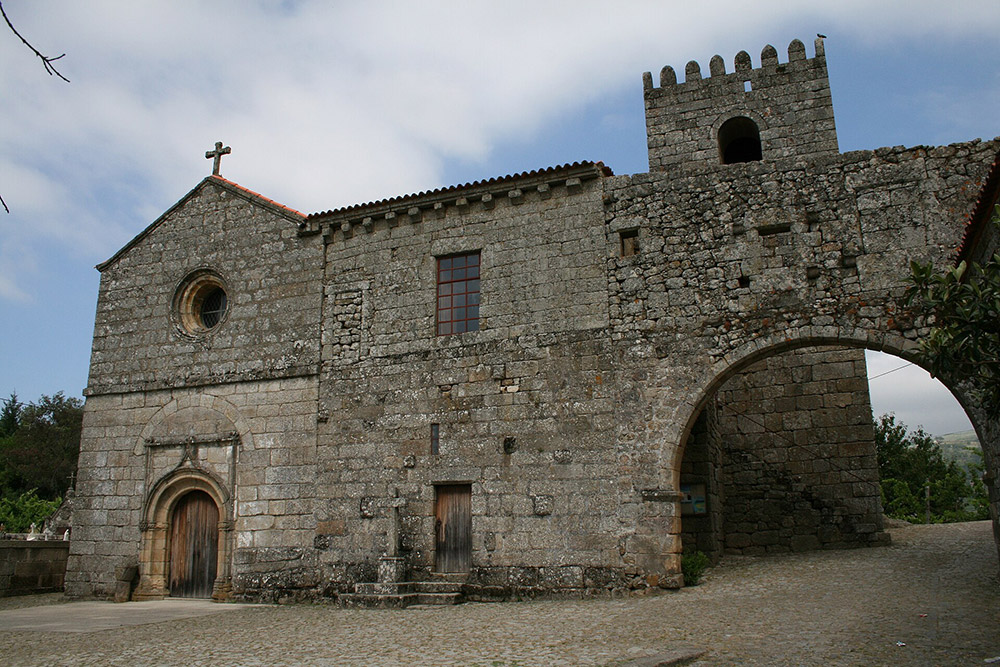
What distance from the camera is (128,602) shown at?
12.8 metres

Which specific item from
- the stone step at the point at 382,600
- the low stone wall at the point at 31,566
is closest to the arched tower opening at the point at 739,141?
the stone step at the point at 382,600

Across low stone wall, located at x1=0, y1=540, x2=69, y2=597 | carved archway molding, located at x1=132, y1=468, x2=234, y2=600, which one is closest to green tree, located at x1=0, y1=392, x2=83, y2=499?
low stone wall, located at x1=0, y1=540, x2=69, y2=597

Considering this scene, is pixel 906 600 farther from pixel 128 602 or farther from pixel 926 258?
pixel 128 602

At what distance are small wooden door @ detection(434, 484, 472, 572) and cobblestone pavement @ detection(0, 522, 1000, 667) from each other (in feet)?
3.29

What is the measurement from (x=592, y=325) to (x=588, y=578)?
3.68 metres

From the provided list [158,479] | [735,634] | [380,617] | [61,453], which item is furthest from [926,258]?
[61,453]

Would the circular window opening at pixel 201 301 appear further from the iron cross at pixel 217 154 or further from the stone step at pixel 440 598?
the stone step at pixel 440 598

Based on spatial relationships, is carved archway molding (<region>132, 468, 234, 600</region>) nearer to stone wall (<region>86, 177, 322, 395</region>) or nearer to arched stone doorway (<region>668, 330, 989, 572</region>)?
stone wall (<region>86, 177, 322, 395</region>)

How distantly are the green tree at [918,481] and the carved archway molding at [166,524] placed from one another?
25.8 m

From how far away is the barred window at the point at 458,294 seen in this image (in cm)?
1236

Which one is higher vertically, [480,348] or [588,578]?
[480,348]

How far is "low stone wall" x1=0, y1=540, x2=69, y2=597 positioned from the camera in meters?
14.2

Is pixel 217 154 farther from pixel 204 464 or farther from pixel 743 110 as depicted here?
pixel 743 110

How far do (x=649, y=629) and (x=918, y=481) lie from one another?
1190 inches
